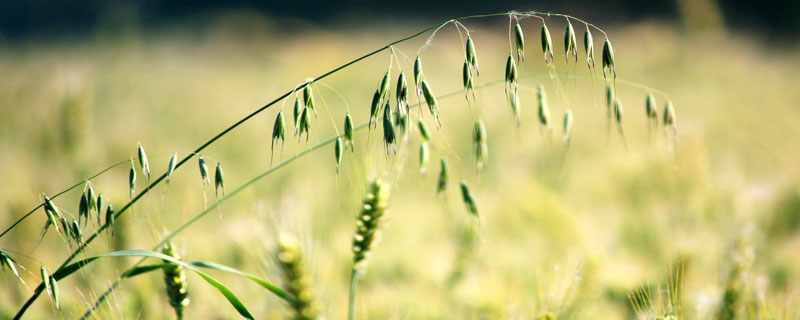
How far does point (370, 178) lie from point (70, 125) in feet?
3.52

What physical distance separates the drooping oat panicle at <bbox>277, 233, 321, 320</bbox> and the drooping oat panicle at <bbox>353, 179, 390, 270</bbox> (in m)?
0.08

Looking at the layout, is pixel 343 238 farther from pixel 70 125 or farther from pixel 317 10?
pixel 317 10

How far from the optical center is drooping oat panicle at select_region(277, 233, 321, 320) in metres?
0.61

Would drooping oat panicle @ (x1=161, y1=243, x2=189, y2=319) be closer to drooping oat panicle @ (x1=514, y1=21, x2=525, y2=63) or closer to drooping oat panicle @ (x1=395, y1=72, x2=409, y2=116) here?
drooping oat panicle @ (x1=395, y1=72, x2=409, y2=116)

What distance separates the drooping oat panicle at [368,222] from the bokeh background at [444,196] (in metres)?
0.03

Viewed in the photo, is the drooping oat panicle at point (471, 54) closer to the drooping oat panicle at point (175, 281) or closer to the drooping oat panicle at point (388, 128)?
A: the drooping oat panicle at point (388, 128)

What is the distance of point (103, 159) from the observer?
158cm

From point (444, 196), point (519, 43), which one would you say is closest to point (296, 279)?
point (444, 196)

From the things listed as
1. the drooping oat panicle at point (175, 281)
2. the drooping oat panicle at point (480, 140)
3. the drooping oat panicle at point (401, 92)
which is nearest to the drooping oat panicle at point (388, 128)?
the drooping oat panicle at point (401, 92)

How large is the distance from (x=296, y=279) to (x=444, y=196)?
233 mm

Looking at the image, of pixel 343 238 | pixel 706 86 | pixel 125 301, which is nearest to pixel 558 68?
pixel 706 86

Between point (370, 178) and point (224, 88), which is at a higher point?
point (370, 178)

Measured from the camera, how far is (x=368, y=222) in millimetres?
692

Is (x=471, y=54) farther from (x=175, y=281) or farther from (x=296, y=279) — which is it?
(x=175, y=281)
